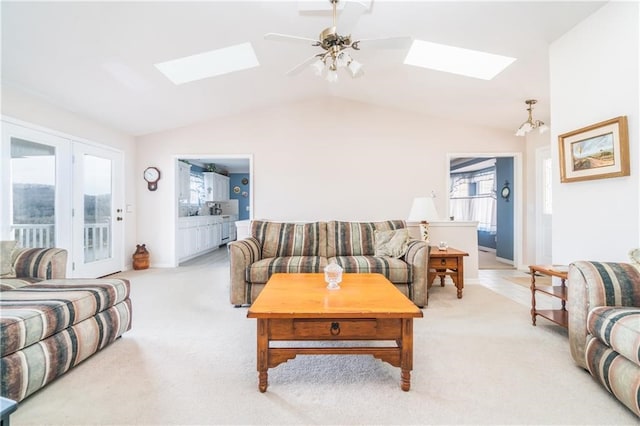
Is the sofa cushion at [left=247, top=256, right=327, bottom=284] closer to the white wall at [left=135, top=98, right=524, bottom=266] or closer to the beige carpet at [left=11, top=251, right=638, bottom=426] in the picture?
the beige carpet at [left=11, top=251, right=638, bottom=426]

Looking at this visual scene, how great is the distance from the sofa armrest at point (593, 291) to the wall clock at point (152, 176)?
18.1ft

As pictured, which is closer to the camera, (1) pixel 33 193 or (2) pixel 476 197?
(1) pixel 33 193

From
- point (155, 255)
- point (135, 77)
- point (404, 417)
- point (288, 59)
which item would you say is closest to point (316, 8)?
point (288, 59)

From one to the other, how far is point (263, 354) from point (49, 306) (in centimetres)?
126

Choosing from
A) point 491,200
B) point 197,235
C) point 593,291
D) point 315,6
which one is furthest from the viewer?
point 491,200

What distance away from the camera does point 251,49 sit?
11.0 feet

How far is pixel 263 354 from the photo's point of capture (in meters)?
1.56

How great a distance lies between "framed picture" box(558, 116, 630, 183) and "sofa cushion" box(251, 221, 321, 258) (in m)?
2.51

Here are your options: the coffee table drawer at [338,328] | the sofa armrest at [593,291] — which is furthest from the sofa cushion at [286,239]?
the sofa armrest at [593,291]

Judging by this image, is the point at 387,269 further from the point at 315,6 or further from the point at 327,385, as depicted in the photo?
the point at 315,6

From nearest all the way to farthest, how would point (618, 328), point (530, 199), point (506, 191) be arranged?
point (618, 328)
point (530, 199)
point (506, 191)

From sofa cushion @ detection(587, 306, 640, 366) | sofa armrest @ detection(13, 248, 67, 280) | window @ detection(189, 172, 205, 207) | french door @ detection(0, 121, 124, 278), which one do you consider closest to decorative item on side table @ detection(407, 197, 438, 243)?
sofa cushion @ detection(587, 306, 640, 366)

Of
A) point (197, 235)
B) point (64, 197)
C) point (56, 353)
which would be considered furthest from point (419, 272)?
point (197, 235)

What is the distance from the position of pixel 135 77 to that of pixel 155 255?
2.96 metres
